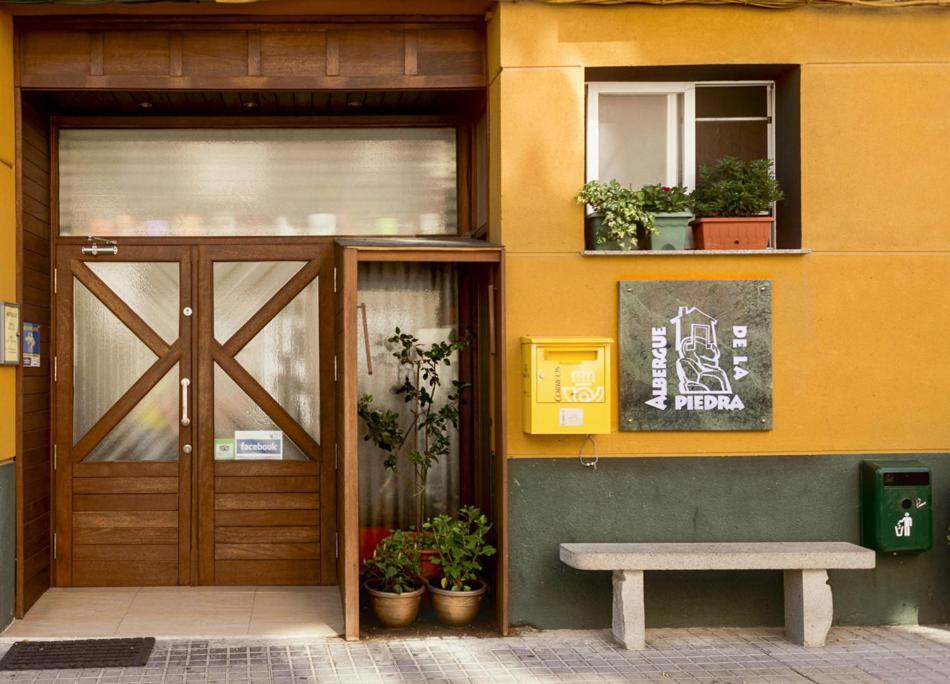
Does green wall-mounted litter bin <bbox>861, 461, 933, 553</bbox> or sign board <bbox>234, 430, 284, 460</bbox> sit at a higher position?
sign board <bbox>234, 430, 284, 460</bbox>

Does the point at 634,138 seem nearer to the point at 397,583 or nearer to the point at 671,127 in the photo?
the point at 671,127

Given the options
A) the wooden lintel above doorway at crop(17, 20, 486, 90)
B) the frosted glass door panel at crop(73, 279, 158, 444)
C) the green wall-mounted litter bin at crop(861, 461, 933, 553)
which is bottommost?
the green wall-mounted litter bin at crop(861, 461, 933, 553)

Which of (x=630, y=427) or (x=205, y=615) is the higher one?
(x=630, y=427)

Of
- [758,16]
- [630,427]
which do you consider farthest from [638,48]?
[630,427]

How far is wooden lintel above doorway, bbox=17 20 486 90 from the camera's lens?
6.30m

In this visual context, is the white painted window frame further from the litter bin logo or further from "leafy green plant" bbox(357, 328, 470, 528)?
"leafy green plant" bbox(357, 328, 470, 528)

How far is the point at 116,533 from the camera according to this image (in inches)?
274

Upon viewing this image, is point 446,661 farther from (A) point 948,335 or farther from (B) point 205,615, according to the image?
(A) point 948,335

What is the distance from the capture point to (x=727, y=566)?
573 centimetres

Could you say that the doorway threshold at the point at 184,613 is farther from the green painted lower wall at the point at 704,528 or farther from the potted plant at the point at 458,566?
the green painted lower wall at the point at 704,528

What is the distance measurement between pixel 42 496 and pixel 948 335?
20.7 ft

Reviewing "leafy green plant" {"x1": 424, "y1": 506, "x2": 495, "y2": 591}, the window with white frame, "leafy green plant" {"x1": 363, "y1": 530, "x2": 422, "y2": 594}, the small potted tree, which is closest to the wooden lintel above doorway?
the window with white frame

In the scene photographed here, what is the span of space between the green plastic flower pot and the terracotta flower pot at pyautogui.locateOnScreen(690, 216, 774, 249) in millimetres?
129

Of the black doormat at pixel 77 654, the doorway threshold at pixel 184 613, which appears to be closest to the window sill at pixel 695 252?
the doorway threshold at pixel 184 613
